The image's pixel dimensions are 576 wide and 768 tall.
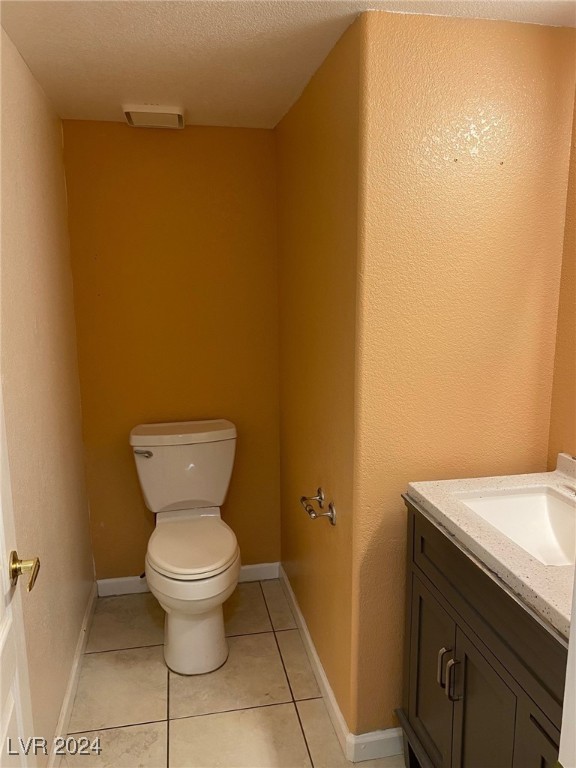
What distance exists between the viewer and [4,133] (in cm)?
156

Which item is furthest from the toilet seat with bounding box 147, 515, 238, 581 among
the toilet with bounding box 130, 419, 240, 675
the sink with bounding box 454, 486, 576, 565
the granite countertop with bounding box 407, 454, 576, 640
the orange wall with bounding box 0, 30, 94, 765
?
the sink with bounding box 454, 486, 576, 565

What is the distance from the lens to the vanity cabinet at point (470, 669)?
1109mm

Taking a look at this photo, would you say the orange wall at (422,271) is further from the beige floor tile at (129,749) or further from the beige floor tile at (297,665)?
the beige floor tile at (129,749)

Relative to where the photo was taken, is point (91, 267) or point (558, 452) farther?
point (91, 267)

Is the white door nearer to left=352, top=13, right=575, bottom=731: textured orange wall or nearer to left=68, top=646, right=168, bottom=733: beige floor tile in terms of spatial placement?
left=68, top=646, right=168, bottom=733: beige floor tile

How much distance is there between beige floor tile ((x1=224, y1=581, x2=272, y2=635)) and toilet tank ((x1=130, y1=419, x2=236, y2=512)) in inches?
18.8

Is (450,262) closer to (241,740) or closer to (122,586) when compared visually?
(241,740)

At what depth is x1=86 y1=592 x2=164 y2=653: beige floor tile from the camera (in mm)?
2453

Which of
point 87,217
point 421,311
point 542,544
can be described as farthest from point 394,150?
point 87,217

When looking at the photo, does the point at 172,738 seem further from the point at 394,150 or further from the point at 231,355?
the point at 394,150

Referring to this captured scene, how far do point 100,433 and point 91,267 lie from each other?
0.73 m

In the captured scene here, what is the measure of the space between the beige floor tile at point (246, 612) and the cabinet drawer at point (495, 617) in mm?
1154

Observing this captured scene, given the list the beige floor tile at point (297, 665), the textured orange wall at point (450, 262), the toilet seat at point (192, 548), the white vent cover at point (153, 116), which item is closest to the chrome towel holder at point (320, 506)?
the textured orange wall at point (450, 262)

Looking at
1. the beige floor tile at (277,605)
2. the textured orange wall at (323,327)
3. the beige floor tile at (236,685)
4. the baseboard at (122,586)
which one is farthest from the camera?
the baseboard at (122,586)
